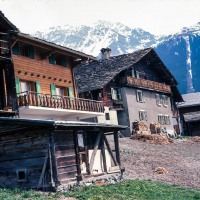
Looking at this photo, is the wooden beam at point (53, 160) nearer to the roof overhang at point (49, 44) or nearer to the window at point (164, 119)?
the roof overhang at point (49, 44)

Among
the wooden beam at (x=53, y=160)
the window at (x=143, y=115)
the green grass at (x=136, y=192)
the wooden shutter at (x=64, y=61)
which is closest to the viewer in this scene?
the green grass at (x=136, y=192)

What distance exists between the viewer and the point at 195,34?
17925cm

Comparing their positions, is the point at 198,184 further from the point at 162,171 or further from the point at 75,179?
the point at 75,179

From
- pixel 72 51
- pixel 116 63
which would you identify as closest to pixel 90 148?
pixel 72 51

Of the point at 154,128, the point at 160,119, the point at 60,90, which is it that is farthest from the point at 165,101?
the point at 60,90

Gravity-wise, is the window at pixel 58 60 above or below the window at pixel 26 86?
above

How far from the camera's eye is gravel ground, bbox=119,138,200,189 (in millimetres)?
24188

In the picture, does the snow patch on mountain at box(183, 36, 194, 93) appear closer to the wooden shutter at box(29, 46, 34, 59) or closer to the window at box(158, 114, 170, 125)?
the window at box(158, 114, 170, 125)

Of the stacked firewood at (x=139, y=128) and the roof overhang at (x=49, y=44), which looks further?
the stacked firewood at (x=139, y=128)

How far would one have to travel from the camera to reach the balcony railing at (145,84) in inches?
1774

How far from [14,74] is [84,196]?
1334 centimetres

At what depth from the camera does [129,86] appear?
149 ft

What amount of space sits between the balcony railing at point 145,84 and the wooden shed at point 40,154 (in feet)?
80.0

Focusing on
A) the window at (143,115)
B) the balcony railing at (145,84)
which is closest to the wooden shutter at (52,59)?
the balcony railing at (145,84)
